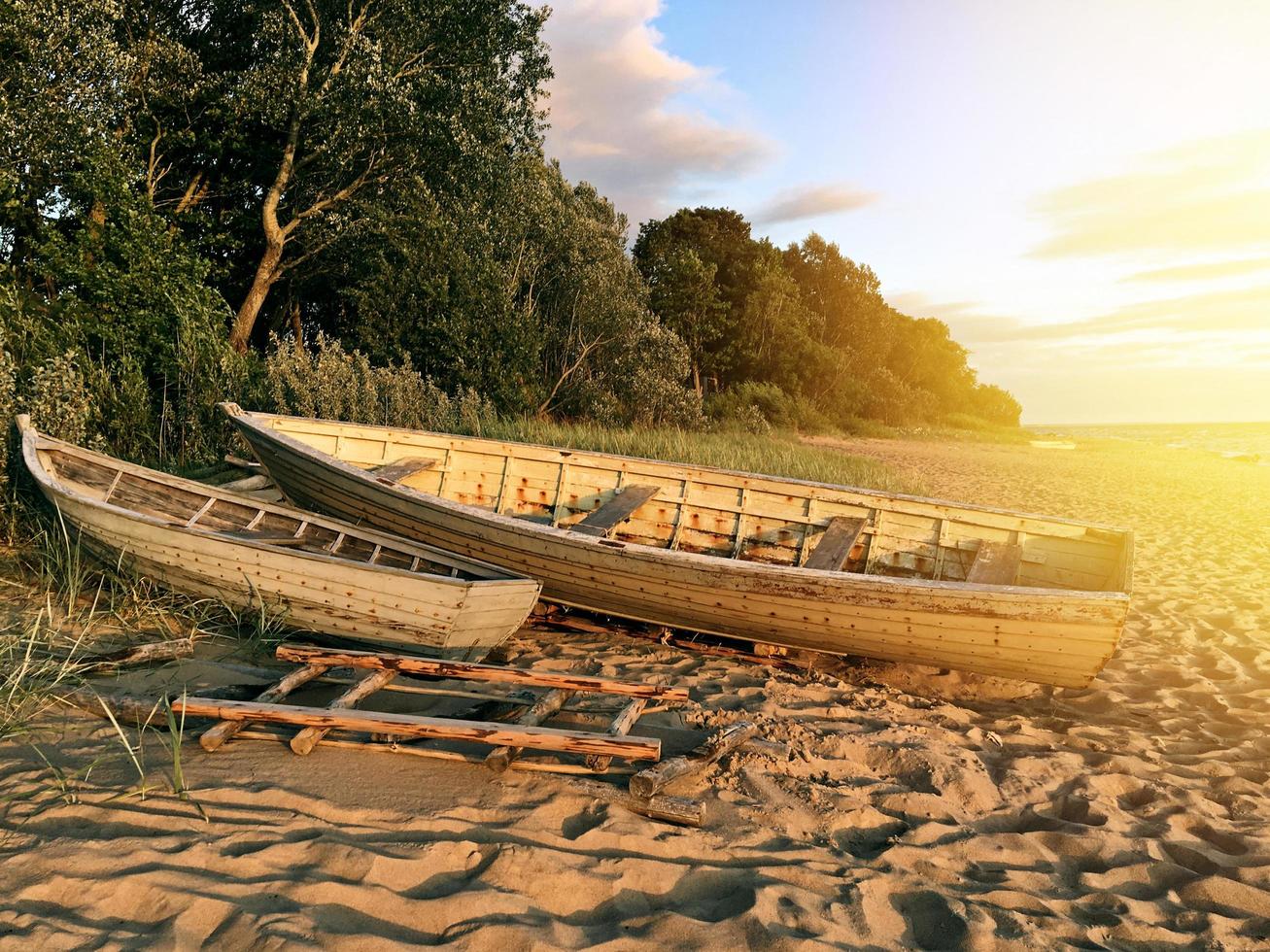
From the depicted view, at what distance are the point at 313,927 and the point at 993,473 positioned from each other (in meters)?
20.4

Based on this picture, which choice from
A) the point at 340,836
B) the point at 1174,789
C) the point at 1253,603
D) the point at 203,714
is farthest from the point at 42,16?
the point at 1253,603

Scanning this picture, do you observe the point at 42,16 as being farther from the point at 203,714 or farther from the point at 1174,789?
the point at 1174,789

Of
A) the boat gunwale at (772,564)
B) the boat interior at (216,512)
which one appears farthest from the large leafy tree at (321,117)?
the boat gunwale at (772,564)

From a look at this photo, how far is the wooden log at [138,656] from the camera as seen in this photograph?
450cm

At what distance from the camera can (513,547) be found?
5.93m

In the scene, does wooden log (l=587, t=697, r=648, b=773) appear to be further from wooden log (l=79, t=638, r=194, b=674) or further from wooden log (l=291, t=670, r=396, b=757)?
wooden log (l=79, t=638, r=194, b=674)

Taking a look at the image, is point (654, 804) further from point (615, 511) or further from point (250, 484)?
point (250, 484)

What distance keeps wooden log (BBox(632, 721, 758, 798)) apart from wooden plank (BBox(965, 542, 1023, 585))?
2595 millimetres

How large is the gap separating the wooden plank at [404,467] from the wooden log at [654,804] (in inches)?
162

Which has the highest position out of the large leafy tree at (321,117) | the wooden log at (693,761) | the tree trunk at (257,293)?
the large leafy tree at (321,117)

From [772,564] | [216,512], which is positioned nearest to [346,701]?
[772,564]

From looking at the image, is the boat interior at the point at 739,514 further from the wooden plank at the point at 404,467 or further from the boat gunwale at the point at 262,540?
the boat gunwale at the point at 262,540

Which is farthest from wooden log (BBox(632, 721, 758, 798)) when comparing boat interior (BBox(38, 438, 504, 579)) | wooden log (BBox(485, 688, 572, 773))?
boat interior (BBox(38, 438, 504, 579))

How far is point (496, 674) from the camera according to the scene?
4539 mm
